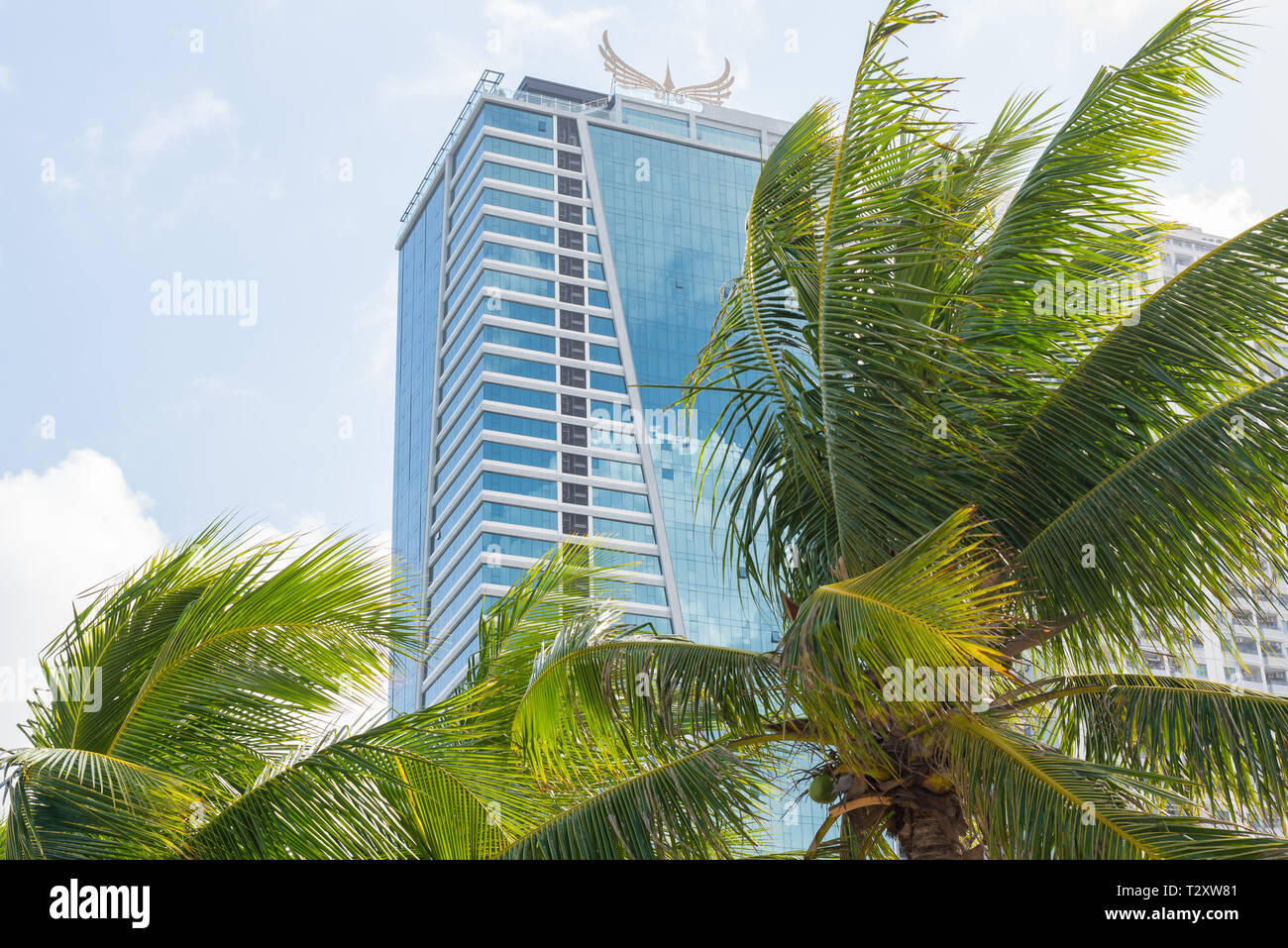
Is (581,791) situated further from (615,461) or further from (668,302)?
(668,302)

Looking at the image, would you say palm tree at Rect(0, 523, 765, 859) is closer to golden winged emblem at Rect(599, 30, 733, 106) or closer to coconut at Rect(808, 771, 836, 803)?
coconut at Rect(808, 771, 836, 803)

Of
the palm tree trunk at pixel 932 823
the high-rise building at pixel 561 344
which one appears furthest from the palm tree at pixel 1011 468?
the high-rise building at pixel 561 344

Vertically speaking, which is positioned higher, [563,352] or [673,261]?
[673,261]

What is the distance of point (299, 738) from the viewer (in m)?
7.55

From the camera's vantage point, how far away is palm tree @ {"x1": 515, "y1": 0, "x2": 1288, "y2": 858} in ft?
24.4

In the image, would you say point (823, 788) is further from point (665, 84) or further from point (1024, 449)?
point (665, 84)

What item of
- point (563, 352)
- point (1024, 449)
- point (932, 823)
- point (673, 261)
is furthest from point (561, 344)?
point (932, 823)

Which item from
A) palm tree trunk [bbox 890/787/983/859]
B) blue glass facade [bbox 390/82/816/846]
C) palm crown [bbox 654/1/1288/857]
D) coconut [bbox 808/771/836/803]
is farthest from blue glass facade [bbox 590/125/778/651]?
palm tree trunk [bbox 890/787/983/859]

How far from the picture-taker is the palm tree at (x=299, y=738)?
6766mm

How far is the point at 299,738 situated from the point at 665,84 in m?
108

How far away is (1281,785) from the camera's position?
289 inches

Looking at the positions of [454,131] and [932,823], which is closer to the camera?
[932,823]

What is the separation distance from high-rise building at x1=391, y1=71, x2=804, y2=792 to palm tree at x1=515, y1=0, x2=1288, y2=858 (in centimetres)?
7882

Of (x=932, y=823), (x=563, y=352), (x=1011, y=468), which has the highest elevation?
(x=563, y=352)
